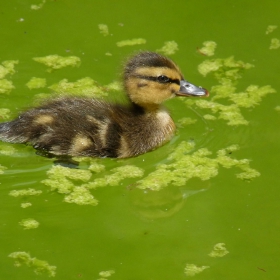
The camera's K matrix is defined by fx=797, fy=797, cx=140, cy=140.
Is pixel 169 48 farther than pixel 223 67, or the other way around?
pixel 169 48

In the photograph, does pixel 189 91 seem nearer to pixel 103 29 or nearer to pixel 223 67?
pixel 223 67

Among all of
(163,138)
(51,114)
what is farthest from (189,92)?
(51,114)

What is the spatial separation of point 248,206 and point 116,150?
82cm

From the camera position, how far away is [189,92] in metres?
4.56

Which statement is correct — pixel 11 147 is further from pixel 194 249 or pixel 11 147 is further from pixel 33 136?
pixel 194 249

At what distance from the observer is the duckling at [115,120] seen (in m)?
4.31

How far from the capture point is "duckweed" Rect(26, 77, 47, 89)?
16.4 feet

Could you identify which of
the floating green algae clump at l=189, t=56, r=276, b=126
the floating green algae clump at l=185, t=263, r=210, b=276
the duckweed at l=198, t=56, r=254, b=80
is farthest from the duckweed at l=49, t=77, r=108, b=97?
the floating green algae clump at l=185, t=263, r=210, b=276

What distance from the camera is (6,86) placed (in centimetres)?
493

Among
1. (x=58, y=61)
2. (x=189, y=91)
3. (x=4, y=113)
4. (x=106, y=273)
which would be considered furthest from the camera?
(x=58, y=61)

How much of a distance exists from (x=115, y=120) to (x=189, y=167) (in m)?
0.49

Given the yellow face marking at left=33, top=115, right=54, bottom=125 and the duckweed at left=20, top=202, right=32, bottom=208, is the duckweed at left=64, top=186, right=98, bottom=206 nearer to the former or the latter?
the duckweed at left=20, top=202, right=32, bottom=208

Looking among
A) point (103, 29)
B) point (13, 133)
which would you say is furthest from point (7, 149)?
point (103, 29)

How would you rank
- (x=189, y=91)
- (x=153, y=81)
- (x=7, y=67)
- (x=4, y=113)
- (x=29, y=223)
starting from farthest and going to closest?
(x=7, y=67), (x=4, y=113), (x=189, y=91), (x=153, y=81), (x=29, y=223)
